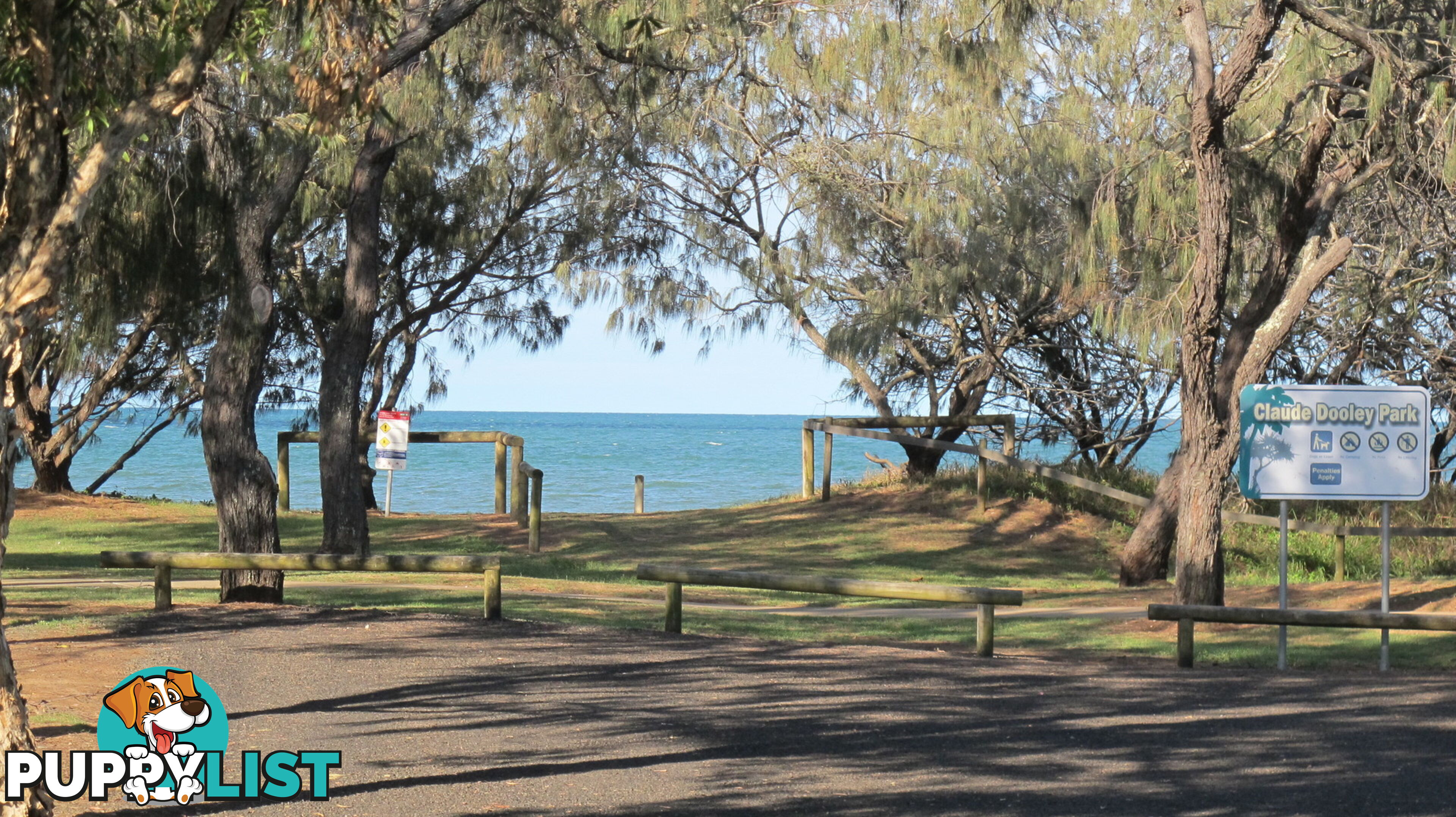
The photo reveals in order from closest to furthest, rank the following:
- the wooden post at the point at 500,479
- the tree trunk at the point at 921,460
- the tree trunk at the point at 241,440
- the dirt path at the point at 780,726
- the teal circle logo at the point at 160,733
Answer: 1. the teal circle logo at the point at 160,733
2. the dirt path at the point at 780,726
3. the tree trunk at the point at 241,440
4. the wooden post at the point at 500,479
5. the tree trunk at the point at 921,460

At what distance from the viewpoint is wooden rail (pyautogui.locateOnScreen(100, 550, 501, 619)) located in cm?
1081

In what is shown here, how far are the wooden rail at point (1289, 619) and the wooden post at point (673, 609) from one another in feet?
11.9

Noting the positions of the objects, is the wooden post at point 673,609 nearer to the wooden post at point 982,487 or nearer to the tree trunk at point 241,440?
the tree trunk at point 241,440

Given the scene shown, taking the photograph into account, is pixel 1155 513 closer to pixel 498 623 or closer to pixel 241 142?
→ pixel 498 623

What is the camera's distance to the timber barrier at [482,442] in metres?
19.4

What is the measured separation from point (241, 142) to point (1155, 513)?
1017 cm

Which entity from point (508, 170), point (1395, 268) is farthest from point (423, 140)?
point (1395, 268)

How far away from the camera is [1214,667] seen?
985cm

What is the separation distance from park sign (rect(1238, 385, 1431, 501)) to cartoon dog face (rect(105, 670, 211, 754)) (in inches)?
297

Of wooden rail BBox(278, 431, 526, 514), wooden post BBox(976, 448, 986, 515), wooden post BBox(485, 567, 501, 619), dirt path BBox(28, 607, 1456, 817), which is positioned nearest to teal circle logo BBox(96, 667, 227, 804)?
dirt path BBox(28, 607, 1456, 817)

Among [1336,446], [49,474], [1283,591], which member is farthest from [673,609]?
[49,474]

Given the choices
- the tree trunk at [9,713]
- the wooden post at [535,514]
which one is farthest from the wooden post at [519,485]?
the tree trunk at [9,713]

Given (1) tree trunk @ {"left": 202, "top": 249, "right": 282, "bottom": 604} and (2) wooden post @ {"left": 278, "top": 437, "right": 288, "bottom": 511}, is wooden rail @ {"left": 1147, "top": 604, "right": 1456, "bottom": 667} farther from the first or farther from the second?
(2) wooden post @ {"left": 278, "top": 437, "right": 288, "bottom": 511}

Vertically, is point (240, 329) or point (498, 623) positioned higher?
point (240, 329)
